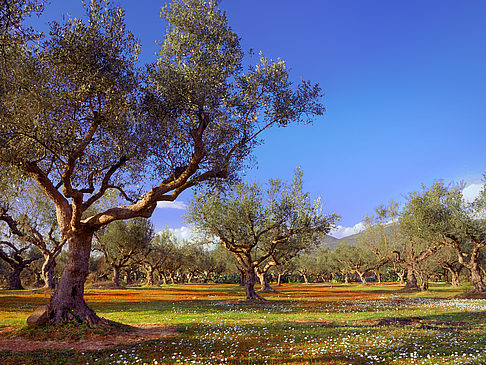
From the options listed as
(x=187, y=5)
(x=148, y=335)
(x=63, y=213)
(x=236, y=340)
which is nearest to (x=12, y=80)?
(x=63, y=213)

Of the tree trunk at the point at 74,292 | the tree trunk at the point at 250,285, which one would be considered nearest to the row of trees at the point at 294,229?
the tree trunk at the point at 250,285

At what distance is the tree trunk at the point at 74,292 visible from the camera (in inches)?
623

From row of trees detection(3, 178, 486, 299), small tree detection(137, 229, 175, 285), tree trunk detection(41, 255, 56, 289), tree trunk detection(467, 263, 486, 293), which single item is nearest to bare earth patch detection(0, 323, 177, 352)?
row of trees detection(3, 178, 486, 299)

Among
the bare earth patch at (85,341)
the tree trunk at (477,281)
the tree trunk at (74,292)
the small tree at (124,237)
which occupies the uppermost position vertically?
the small tree at (124,237)

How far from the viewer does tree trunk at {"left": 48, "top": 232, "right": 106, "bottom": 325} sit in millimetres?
15812

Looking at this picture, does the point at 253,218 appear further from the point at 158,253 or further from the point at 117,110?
the point at 158,253

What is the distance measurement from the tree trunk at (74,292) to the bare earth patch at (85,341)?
165cm

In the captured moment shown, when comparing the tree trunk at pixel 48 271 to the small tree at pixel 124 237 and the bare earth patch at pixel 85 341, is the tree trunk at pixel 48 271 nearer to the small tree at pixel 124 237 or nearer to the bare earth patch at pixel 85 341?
the small tree at pixel 124 237

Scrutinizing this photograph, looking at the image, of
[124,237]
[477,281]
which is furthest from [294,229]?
[124,237]

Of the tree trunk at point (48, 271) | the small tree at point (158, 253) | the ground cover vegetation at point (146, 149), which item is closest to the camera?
the ground cover vegetation at point (146, 149)

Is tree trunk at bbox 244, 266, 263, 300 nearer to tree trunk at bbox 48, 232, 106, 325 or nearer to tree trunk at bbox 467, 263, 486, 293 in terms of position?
tree trunk at bbox 48, 232, 106, 325

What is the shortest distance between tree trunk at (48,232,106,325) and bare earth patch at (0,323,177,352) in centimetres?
165

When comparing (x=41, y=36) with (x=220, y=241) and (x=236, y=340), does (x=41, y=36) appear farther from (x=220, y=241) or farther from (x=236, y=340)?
(x=220, y=241)

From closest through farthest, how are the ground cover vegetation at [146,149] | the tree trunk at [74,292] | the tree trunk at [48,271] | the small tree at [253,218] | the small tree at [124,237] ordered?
the ground cover vegetation at [146,149] < the tree trunk at [74,292] < the small tree at [253,218] < the tree trunk at [48,271] < the small tree at [124,237]
